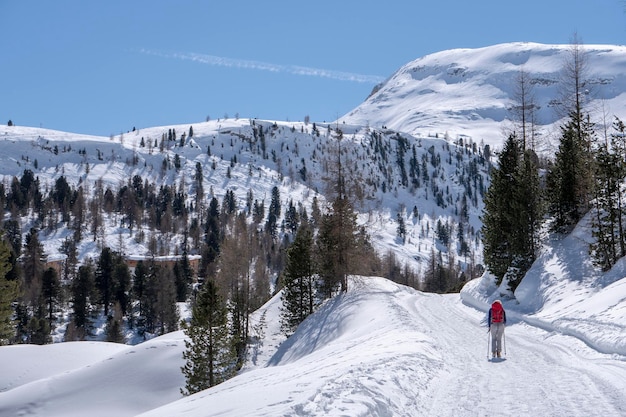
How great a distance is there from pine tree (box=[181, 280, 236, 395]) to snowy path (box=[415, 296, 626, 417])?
17826 millimetres

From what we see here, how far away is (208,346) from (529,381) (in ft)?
80.9

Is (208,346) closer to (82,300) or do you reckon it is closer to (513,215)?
(513,215)

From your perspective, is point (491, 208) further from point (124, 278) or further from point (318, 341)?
point (124, 278)

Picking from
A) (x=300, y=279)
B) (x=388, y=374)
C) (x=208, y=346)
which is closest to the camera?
(x=388, y=374)

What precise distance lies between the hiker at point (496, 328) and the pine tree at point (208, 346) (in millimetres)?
20492

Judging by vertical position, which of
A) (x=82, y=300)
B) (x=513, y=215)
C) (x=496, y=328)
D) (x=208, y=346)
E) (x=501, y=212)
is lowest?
(x=82, y=300)

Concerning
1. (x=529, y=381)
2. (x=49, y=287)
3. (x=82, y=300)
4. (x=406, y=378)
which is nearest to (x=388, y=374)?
(x=406, y=378)

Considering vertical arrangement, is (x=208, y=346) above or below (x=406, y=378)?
below

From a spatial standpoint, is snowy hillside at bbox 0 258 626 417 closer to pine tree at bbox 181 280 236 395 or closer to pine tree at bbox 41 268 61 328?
pine tree at bbox 181 280 236 395

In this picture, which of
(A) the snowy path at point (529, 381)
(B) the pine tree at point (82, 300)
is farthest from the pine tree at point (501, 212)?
(B) the pine tree at point (82, 300)

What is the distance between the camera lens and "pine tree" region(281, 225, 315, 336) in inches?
1773

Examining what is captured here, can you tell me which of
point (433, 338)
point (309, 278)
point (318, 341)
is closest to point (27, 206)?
point (309, 278)

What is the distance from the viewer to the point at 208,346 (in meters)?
33.1

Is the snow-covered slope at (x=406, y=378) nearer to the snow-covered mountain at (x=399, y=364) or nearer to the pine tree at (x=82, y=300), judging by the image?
the snow-covered mountain at (x=399, y=364)
